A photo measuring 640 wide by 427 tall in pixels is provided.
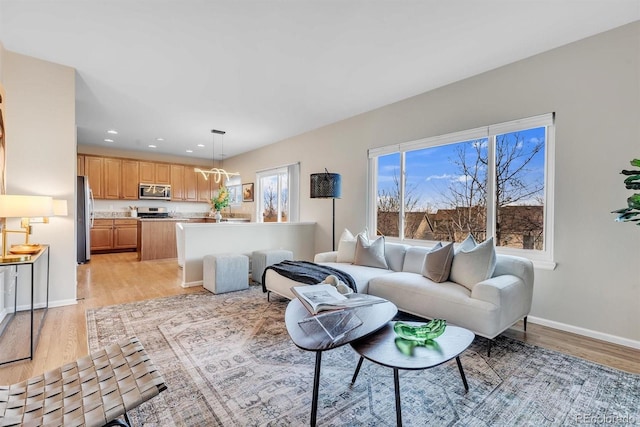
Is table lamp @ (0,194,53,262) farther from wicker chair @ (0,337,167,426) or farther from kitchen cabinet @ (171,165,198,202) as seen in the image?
kitchen cabinet @ (171,165,198,202)

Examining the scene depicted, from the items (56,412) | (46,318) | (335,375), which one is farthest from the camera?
(46,318)

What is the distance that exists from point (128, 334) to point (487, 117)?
421 cm

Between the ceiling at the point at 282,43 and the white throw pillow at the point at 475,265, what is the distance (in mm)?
1864

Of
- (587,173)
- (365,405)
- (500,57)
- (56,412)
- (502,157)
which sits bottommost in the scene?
(365,405)

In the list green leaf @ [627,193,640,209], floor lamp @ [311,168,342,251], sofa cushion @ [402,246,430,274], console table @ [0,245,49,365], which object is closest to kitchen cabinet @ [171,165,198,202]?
console table @ [0,245,49,365]

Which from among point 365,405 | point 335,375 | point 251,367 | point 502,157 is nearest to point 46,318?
point 251,367

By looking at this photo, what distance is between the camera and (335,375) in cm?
202

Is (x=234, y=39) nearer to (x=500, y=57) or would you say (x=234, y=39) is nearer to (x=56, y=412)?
(x=500, y=57)

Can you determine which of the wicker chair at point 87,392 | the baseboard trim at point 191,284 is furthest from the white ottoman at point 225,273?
the wicker chair at point 87,392

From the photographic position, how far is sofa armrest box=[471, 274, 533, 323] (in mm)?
2340

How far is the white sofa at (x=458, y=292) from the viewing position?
2.34 m

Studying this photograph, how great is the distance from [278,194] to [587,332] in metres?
5.47

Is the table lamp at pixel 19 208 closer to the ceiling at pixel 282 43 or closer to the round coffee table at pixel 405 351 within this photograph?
the ceiling at pixel 282 43

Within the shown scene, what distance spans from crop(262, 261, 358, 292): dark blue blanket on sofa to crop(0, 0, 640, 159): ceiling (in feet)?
7.26
